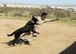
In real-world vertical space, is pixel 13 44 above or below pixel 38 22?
below

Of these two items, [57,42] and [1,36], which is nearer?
[57,42]

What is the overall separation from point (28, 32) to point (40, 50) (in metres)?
1.65

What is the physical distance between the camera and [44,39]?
1695cm

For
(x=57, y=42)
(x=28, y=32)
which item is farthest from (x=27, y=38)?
(x=57, y=42)

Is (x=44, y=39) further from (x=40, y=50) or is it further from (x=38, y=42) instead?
(x=40, y=50)

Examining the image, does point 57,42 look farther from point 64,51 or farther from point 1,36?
point 1,36

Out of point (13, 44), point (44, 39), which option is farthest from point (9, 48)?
point (44, 39)

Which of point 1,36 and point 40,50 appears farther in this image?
point 1,36

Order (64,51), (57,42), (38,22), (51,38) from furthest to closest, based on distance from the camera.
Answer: (51,38) < (57,42) < (38,22) < (64,51)

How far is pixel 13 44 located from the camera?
50.2 feet

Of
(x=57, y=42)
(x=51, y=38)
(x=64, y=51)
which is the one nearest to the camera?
(x=64, y=51)

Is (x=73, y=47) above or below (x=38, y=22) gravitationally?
below

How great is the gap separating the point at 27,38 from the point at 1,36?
2352 mm

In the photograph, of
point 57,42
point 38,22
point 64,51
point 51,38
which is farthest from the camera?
point 51,38
